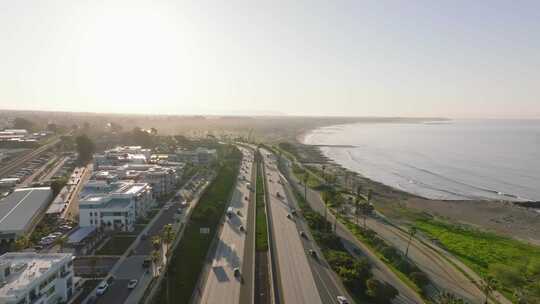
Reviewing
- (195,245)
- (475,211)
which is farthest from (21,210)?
(475,211)

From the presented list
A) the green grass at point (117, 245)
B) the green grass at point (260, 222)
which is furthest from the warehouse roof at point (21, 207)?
the green grass at point (260, 222)

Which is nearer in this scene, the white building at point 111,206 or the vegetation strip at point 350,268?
the vegetation strip at point 350,268

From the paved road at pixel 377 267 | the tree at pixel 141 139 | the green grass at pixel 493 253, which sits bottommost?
the green grass at pixel 493 253

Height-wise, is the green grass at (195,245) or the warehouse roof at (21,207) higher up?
the warehouse roof at (21,207)

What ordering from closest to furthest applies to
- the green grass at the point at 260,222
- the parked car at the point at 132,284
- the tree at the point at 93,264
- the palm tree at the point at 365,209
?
the parked car at the point at 132,284
the tree at the point at 93,264
the green grass at the point at 260,222
the palm tree at the point at 365,209

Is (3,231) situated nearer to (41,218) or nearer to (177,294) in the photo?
(41,218)

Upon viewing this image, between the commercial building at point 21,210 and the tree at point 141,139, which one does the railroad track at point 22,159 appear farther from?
the commercial building at point 21,210
